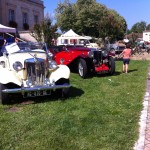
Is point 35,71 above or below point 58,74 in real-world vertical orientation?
Answer: above

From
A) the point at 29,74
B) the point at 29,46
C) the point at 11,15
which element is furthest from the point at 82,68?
the point at 11,15

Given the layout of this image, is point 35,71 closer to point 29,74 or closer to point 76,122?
point 29,74

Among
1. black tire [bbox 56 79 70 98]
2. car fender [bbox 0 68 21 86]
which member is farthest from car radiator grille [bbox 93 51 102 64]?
car fender [bbox 0 68 21 86]

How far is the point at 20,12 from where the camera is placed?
111ft

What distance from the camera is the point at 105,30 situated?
27.5 metres

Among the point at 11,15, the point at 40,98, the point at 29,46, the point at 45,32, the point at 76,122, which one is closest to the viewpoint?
the point at 76,122

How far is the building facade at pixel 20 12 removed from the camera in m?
30.6

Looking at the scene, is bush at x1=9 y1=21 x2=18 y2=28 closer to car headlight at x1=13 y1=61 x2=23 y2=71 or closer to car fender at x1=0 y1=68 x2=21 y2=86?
car headlight at x1=13 y1=61 x2=23 y2=71

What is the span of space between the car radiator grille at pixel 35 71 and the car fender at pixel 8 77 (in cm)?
32

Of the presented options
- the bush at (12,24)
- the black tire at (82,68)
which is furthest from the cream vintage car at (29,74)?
the bush at (12,24)

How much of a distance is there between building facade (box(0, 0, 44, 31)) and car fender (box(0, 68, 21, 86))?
75.6ft

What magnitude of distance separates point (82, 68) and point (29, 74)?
4.51m

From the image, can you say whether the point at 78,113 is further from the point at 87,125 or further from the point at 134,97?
the point at 134,97

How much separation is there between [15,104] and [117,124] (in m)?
2.94
